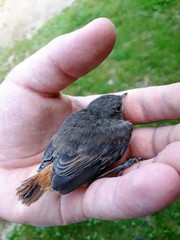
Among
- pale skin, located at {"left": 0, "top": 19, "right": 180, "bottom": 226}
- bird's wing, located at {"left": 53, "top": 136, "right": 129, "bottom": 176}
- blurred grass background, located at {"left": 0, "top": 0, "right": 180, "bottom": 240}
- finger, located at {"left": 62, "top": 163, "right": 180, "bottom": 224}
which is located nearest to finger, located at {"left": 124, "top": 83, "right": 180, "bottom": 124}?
pale skin, located at {"left": 0, "top": 19, "right": 180, "bottom": 226}

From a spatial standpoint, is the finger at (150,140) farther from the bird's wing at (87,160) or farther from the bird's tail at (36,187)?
the bird's tail at (36,187)

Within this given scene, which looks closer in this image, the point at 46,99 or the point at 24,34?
the point at 46,99

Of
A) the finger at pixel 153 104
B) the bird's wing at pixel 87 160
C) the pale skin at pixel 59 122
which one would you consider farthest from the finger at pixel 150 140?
the bird's wing at pixel 87 160

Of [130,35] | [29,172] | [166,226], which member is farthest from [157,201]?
[130,35]

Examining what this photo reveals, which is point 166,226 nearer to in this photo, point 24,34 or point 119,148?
point 119,148

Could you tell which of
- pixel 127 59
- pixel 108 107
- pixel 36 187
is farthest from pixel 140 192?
pixel 127 59

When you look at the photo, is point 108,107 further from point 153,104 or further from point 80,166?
point 80,166
